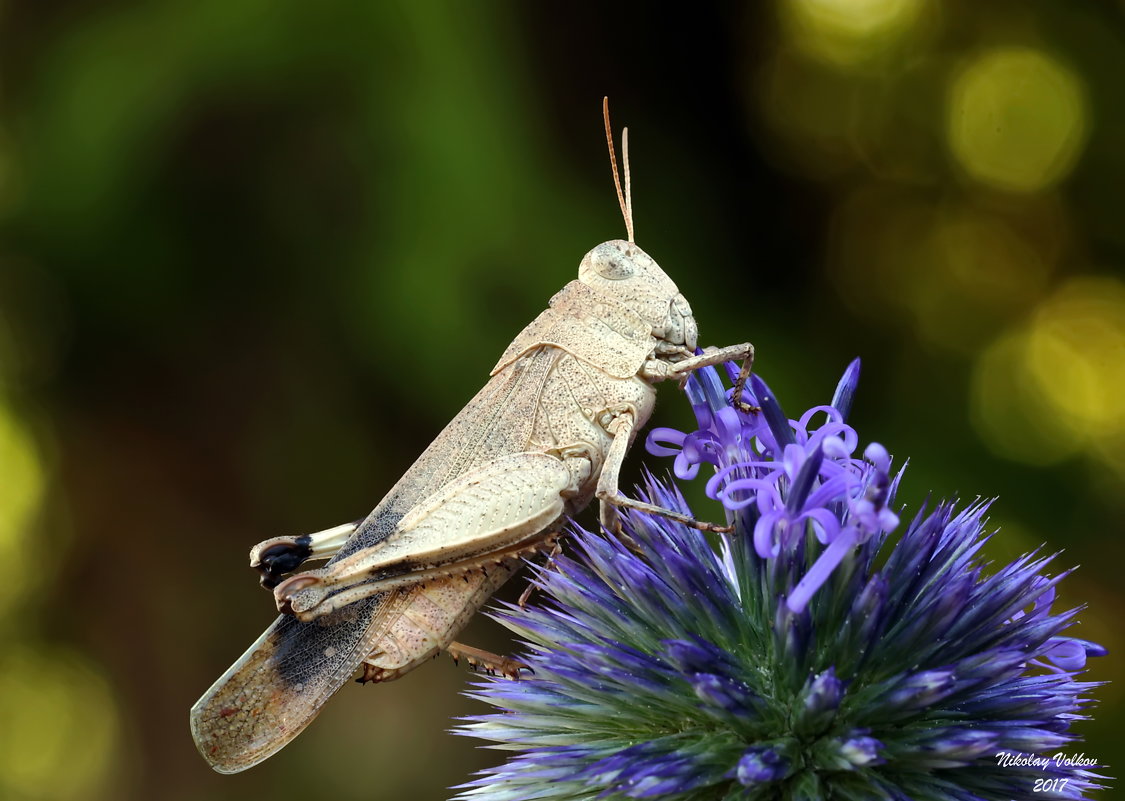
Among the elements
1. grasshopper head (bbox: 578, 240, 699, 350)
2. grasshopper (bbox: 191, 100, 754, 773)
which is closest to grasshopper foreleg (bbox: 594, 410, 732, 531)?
grasshopper (bbox: 191, 100, 754, 773)

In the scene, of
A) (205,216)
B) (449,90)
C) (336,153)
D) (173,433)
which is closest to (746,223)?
(449,90)

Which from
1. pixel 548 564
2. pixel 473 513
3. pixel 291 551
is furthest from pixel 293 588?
pixel 548 564

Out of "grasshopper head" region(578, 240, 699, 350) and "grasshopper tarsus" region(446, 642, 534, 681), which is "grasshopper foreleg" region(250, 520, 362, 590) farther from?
"grasshopper head" region(578, 240, 699, 350)

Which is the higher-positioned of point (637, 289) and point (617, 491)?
point (637, 289)

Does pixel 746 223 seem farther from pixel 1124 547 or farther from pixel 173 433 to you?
pixel 173 433

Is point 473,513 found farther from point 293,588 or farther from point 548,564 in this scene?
point 293,588

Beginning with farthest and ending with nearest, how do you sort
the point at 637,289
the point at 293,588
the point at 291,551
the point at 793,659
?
the point at 637,289, the point at 291,551, the point at 293,588, the point at 793,659

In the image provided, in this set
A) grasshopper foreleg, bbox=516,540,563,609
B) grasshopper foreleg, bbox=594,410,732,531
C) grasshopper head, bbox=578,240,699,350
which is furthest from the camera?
grasshopper head, bbox=578,240,699,350

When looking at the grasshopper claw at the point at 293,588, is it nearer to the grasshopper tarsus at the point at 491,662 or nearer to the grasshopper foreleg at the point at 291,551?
the grasshopper foreleg at the point at 291,551
